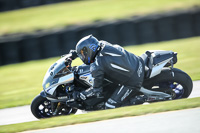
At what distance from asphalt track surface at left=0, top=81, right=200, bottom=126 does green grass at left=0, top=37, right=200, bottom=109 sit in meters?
0.38

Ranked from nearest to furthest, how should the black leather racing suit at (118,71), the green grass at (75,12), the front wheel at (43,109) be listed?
the black leather racing suit at (118,71) → the front wheel at (43,109) → the green grass at (75,12)

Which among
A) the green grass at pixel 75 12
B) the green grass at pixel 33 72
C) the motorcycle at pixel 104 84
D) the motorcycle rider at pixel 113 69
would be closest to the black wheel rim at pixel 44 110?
the motorcycle at pixel 104 84

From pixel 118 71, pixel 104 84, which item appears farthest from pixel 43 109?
pixel 118 71

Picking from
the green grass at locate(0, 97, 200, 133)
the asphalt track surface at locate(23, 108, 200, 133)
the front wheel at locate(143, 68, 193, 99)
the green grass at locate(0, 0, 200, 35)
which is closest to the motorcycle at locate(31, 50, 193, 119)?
the front wheel at locate(143, 68, 193, 99)

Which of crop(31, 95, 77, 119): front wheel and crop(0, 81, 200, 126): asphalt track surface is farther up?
crop(31, 95, 77, 119): front wheel

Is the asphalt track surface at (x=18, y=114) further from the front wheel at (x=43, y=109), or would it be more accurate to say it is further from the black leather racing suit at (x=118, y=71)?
the black leather racing suit at (x=118, y=71)

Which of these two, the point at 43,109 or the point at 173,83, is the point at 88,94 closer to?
the point at 43,109

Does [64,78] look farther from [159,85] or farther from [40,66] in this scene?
[40,66]

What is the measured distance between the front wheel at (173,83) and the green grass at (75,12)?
12960mm

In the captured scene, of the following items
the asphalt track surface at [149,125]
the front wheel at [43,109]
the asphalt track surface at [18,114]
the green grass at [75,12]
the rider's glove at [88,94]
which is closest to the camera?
the asphalt track surface at [149,125]

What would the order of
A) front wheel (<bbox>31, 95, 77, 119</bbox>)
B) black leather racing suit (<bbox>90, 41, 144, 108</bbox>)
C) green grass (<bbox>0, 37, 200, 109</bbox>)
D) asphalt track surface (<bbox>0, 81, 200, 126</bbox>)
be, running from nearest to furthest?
black leather racing suit (<bbox>90, 41, 144, 108</bbox>) < front wheel (<bbox>31, 95, 77, 119</bbox>) < asphalt track surface (<bbox>0, 81, 200, 126</bbox>) < green grass (<bbox>0, 37, 200, 109</bbox>)

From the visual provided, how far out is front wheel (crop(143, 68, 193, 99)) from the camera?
548 cm

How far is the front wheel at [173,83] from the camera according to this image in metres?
5.48

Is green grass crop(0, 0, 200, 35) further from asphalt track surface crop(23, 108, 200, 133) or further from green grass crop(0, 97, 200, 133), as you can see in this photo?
asphalt track surface crop(23, 108, 200, 133)
